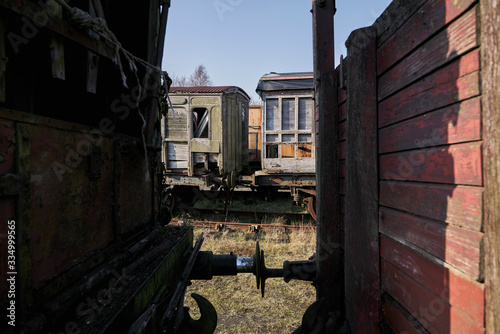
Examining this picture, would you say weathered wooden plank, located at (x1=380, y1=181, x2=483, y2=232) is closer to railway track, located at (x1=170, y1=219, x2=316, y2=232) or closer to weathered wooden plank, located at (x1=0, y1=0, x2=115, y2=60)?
weathered wooden plank, located at (x1=0, y1=0, x2=115, y2=60)

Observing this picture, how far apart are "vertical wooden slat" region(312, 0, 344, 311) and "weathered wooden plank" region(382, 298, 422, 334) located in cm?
80

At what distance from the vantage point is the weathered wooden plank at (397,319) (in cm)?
139

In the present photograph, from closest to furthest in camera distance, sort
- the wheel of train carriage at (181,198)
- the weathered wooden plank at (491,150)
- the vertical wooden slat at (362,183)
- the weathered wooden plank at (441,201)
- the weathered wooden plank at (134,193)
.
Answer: the weathered wooden plank at (491,150)
the weathered wooden plank at (441,201)
the vertical wooden slat at (362,183)
the weathered wooden plank at (134,193)
the wheel of train carriage at (181,198)

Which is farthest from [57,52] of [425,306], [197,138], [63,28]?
[197,138]

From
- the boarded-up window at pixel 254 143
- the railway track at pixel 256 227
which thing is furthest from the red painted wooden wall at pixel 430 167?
the boarded-up window at pixel 254 143

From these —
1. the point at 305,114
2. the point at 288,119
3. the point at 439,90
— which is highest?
the point at 305,114

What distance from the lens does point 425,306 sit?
127 centimetres

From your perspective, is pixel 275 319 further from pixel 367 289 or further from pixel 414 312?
pixel 414 312

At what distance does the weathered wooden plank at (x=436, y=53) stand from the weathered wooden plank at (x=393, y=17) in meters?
0.23

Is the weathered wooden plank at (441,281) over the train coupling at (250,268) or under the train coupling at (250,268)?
over

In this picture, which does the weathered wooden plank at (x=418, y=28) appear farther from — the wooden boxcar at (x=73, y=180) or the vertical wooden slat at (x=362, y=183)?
the wooden boxcar at (x=73, y=180)

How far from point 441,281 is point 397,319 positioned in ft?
1.85

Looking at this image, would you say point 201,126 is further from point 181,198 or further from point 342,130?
point 342,130

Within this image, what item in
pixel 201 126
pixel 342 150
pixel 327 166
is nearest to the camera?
pixel 342 150
